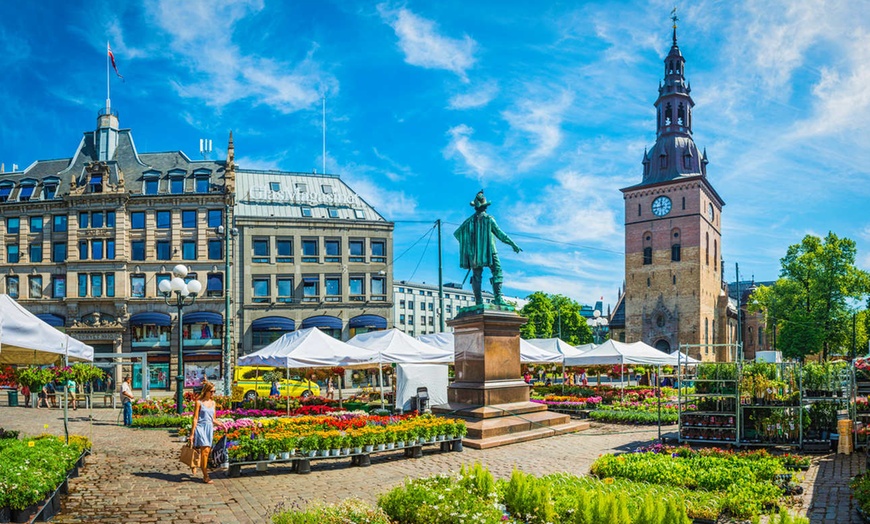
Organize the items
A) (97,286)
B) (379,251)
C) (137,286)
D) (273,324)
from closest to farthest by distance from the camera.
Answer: (97,286)
(137,286)
(273,324)
(379,251)

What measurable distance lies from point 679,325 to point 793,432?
6080cm

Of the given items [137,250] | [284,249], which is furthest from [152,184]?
[284,249]

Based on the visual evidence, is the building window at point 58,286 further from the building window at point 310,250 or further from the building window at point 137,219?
the building window at point 310,250

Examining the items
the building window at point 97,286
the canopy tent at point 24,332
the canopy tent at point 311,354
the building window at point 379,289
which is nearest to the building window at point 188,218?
the building window at point 97,286

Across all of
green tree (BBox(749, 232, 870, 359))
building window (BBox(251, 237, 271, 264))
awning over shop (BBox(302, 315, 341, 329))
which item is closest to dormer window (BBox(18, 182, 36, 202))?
building window (BBox(251, 237, 271, 264))

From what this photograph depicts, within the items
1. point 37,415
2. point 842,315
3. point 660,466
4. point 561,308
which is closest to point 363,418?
A: point 660,466

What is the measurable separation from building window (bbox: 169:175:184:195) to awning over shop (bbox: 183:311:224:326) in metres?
8.94

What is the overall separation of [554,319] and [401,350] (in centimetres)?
6584

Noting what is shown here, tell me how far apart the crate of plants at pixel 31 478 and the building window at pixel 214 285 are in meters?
38.5

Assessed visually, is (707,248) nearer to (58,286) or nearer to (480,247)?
(58,286)

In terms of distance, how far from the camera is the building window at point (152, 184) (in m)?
49.9

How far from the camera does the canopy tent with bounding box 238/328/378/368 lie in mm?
21391

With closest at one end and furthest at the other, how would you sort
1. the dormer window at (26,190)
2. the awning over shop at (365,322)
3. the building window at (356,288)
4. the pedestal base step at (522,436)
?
the pedestal base step at (522,436)
the dormer window at (26,190)
the awning over shop at (365,322)
the building window at (356,288)

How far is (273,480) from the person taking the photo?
11.7 meters
